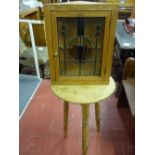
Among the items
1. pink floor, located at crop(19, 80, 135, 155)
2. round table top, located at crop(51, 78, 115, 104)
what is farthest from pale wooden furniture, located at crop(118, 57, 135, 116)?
round table top, located at crop(51, 78, 115, 104)

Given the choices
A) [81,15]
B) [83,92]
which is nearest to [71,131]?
[83,92]

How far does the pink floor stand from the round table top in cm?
57

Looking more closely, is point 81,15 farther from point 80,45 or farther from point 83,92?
point 83,92

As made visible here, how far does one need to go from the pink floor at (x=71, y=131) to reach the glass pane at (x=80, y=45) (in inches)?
25.6

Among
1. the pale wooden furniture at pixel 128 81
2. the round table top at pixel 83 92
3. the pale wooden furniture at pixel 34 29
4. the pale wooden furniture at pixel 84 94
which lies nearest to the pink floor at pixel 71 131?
the pale wooden furniture at pixel 128 81

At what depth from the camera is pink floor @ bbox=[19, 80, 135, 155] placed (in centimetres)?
162

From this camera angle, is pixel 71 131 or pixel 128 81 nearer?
pixel 71 131

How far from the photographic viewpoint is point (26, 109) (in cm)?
211

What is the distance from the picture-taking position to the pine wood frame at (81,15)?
1062mm

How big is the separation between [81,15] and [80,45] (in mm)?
190

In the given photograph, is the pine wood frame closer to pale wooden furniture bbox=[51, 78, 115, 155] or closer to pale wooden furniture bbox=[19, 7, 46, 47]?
pale wooden furniture bbox=[51, 78, 115, 155]

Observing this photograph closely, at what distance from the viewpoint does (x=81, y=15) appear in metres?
1.08
